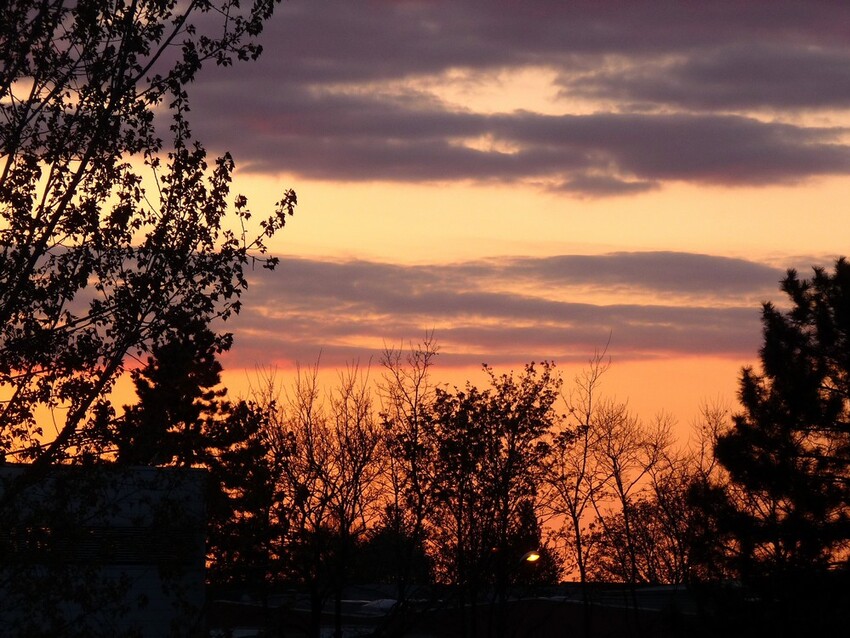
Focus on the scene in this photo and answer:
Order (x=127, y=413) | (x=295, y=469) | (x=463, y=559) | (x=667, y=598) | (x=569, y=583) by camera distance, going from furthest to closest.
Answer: (x=569, y=583) < (x=667, y=598) < (x=295, y=469) < (x=463, y=559) < (x=127, y=413)

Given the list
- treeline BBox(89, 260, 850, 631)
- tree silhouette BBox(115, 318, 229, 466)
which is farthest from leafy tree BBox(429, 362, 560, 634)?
tree silhouette BBox(115, 318, 229, 466)

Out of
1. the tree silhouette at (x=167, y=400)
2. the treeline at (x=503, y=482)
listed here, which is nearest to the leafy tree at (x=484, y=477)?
the treeline at (x=503, y=482)

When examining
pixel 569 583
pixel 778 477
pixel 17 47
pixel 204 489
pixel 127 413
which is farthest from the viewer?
pixel 569 583

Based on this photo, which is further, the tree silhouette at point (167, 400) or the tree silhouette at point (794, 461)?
the tree silhouette at point (794, 461)

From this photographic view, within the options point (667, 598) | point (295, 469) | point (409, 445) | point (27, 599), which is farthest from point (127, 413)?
point (667, 598)

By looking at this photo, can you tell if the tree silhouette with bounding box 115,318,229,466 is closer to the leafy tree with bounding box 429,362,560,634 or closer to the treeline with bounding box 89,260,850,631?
the treeline with bounding box 89,260,850,631

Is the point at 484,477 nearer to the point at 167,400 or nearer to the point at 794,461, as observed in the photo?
the point at 794,461

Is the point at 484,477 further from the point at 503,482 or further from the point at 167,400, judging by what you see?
the point at 167,400

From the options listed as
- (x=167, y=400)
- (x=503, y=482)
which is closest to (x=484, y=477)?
(x=503, y=482)

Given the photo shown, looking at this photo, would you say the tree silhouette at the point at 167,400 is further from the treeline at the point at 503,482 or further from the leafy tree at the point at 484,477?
the leafy tree at the point at 484,477

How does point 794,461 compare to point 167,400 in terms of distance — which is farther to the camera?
point 794,461

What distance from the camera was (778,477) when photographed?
1182 inches

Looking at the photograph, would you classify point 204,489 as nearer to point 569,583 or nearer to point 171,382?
point 171,382

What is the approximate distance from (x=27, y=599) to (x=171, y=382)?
125 inches
